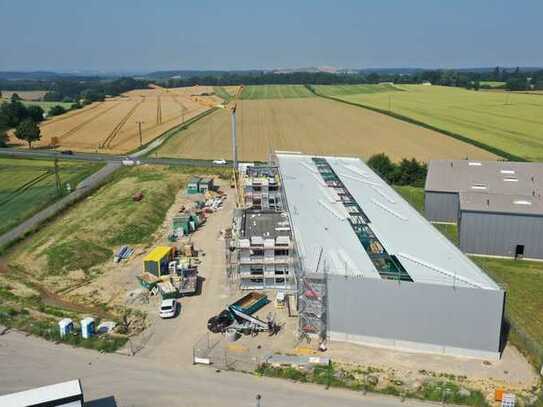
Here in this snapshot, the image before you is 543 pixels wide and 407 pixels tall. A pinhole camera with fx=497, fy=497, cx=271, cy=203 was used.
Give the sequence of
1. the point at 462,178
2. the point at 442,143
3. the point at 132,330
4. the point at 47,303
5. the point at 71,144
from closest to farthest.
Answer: the point at 132,330 < the point at 47,303 < the point at 462,178 < the point at 442,143 < the point at 71,144

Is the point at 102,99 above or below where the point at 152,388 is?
above

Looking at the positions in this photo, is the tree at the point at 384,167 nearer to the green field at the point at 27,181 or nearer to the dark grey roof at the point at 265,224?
the dark grey roof at the point at 265,224

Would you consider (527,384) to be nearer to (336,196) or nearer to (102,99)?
(336,196)

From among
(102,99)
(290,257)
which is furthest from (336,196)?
(102,99)

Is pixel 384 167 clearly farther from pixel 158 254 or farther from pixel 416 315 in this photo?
pixel 416 315

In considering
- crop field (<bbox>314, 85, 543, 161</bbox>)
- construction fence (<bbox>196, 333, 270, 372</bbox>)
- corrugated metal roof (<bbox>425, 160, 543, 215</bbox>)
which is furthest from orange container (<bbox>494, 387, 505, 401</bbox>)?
crop field (<bbox>314, 85, 543, 161</bbox>)

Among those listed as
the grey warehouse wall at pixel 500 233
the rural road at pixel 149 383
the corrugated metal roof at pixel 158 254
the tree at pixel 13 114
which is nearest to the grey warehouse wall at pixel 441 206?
the grey warehouse wall at pixel 500 233

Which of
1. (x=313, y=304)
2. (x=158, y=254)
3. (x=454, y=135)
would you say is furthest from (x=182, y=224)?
(x=454, y=135)
